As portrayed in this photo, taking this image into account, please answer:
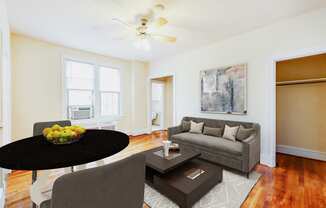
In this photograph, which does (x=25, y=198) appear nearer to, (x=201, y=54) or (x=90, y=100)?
(x=90, y=100)

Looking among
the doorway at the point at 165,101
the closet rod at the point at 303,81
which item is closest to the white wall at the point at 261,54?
the closet rod at the point at 303,81

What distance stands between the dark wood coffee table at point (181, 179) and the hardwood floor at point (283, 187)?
14.4 inches

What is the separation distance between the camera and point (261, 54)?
301 cm

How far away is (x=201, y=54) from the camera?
13.3 feet

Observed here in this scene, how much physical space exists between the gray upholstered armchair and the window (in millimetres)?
4031

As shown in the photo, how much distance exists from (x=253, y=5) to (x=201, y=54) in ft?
5.97

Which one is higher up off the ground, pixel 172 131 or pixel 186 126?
pixel 186 126

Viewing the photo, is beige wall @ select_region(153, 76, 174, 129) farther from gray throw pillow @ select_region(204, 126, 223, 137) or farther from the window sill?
gray throw pillow @ select_region(204, 126, 223, 137)

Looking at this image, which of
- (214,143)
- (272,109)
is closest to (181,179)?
(214,143)

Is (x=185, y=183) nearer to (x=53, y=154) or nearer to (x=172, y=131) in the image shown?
(x=53, y=154)

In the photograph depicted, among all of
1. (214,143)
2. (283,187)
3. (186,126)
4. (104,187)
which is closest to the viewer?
(104,187)

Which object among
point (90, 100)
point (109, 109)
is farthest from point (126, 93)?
point (90, 100)

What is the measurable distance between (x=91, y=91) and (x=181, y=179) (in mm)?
3872

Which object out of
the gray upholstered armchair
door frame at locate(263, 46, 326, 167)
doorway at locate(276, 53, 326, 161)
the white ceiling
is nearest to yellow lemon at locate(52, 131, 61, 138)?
the gray upholstered armchair
